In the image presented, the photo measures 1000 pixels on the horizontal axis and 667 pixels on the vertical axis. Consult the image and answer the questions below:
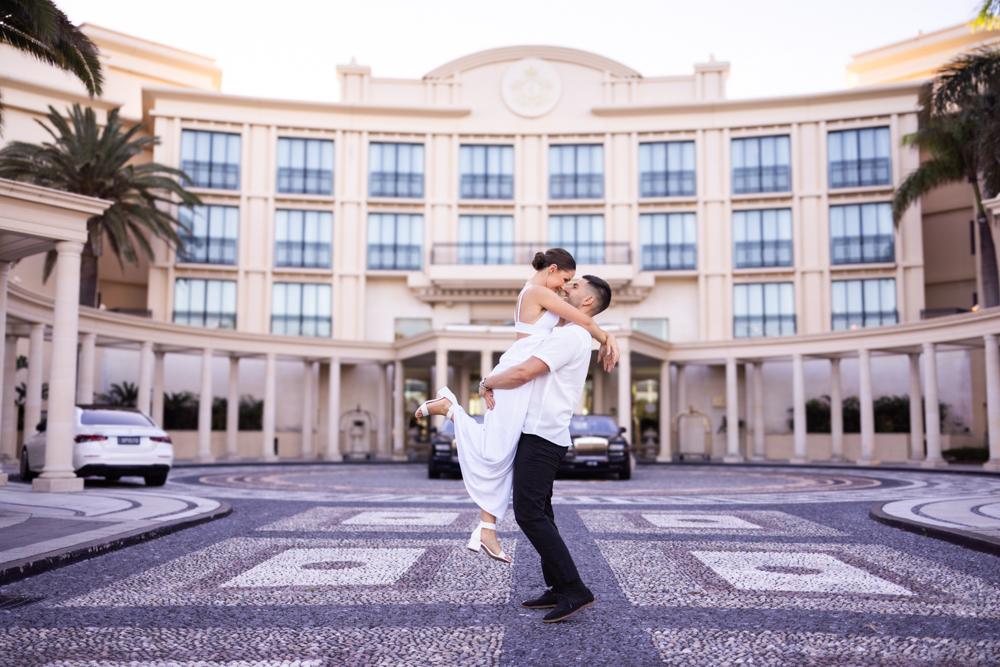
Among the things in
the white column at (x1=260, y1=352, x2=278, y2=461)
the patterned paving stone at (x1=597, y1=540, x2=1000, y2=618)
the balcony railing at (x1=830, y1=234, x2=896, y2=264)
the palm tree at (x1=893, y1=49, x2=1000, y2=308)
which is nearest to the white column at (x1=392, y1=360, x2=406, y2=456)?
the white column at (x1=260, y1=352, x2=278, y2=461)

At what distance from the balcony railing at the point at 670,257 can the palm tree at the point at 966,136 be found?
10.7m

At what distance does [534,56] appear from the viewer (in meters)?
42.0

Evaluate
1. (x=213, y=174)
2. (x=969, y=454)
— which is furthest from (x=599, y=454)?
(x=213, y=174)

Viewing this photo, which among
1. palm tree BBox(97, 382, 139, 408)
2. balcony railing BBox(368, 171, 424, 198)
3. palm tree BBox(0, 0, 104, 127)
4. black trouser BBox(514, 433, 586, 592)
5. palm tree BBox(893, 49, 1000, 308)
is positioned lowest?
black trouser BBox(514, 433, 586, 592)

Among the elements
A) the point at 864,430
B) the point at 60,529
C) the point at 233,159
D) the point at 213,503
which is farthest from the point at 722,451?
the point at 60,529

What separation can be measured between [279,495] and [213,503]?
2.76 meters

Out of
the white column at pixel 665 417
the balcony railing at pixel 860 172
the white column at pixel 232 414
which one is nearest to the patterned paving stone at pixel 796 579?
the white column at pixel 665 417

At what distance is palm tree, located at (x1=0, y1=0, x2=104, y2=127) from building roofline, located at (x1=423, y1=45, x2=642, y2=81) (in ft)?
94.7

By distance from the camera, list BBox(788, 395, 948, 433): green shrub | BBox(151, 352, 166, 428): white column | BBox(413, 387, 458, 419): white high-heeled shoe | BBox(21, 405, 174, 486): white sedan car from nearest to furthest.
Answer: BBox(413, 387, 458, 419): white high-heeled shoe
BBox(21, 405, 174, 486): white sedan car
BBox(151, 352, 166, 428): white column
BBox(788, 395, 948, 433): green shrub

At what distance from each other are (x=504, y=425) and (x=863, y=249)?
37757 mm

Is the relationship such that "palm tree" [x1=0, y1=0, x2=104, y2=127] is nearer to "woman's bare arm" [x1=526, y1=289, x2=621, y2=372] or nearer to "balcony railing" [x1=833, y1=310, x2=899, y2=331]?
"woman's bare arm" [x1=526, y1=289, x2=621, y2=372]

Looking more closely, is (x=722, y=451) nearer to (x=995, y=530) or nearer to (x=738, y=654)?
(x=995, y=530)

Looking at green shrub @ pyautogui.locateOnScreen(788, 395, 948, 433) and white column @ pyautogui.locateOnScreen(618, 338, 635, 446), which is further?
green shrub @ pyautogui.locateOnScreen(788, 395, 948, 433)

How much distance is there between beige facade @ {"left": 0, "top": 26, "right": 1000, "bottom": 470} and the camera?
127 ft
